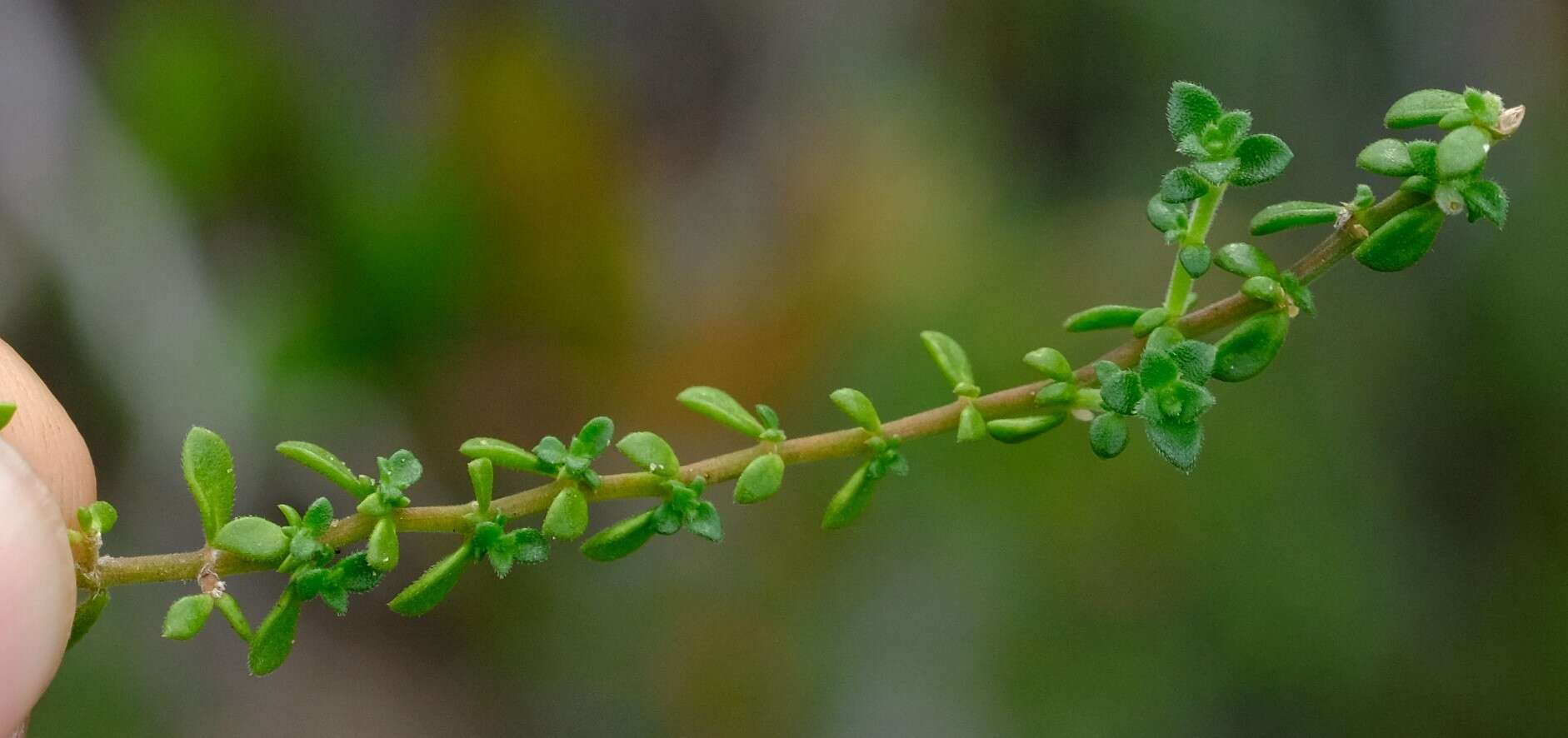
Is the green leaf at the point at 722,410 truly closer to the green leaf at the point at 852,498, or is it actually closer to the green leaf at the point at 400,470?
the green leaf at the point at 852,498

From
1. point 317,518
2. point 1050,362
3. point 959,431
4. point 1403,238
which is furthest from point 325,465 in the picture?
point 1403,238

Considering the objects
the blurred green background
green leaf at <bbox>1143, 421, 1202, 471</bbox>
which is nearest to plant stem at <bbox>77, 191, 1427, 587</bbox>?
green leaf at <bbox>1143, 421, 1202, 471</bbox>

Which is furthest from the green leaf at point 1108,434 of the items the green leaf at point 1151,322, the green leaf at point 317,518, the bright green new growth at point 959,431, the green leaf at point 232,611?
the green leaf at point 232,611

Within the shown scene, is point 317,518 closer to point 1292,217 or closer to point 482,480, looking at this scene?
point 482,480

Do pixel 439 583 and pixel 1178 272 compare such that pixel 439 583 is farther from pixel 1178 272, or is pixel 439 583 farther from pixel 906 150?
pixel 906 150

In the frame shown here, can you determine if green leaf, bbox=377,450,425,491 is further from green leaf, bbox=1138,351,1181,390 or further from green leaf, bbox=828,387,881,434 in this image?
Answer: green leaf, bbox=1138,351,1181,390

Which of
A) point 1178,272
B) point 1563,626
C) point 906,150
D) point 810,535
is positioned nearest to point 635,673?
point 810,535
